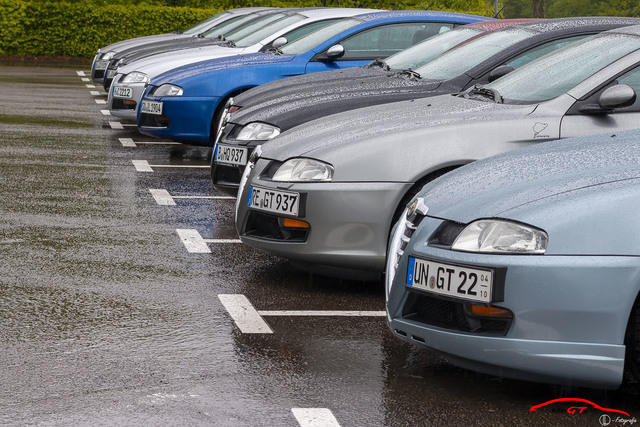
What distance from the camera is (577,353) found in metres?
4.09

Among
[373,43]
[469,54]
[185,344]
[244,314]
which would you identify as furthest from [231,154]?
[373,43]

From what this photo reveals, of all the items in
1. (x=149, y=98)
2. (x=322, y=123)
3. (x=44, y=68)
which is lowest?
(x=44, y=68)

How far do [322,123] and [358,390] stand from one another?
2572 mm

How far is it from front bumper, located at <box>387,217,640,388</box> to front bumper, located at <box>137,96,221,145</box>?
746cm

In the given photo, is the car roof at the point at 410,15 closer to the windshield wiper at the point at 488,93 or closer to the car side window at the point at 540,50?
the car side window at the point at 540,50

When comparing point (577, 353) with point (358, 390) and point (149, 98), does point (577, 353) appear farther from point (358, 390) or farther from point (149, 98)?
point (149, 98)

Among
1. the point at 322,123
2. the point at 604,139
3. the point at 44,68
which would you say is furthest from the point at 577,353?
the point at 44,68

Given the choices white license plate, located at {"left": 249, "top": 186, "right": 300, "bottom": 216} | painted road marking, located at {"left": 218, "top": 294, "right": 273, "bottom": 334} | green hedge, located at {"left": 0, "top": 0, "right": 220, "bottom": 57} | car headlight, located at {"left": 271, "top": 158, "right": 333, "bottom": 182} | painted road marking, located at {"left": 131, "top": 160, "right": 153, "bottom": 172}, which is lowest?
green hedge, located at {"left": 0, "top": 0, "right": 220, "bottom": 57}

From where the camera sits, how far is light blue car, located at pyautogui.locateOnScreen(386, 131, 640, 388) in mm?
4055

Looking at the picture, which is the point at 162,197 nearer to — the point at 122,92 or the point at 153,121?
the point at 153,121

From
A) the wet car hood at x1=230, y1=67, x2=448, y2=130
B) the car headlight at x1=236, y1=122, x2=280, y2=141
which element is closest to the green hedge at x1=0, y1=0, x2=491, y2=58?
the wet car hood at x1=230, y1=67, x2=448, y2=130

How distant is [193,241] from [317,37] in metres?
4.57

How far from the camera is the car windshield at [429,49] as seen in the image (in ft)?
30.3

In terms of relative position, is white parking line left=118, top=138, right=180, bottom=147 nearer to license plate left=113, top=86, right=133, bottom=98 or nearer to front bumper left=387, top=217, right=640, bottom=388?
license plate left=113, top=86, right=133, bottom=98
